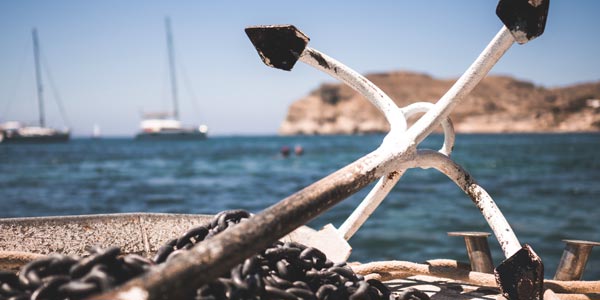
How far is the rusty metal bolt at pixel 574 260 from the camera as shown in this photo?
2746 millimetres

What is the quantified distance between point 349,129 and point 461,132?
25.2 meters

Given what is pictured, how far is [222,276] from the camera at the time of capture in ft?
5.16

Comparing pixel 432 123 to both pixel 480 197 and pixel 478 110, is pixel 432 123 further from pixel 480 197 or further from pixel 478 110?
pixel 478 110

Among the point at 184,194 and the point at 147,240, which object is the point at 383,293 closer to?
the point at 147,240

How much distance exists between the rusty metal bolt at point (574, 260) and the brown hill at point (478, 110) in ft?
325

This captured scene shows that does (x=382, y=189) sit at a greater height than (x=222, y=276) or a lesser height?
greater

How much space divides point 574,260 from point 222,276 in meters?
2.05

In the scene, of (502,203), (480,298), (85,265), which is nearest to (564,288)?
(480,298)

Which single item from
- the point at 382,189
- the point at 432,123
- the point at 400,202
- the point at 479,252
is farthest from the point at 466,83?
the point at 400,202

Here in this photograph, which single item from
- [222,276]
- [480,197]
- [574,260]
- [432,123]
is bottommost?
[574,260]

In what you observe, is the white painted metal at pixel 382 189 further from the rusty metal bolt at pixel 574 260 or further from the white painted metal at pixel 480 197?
the rusty metal bolt at pixel 574 260

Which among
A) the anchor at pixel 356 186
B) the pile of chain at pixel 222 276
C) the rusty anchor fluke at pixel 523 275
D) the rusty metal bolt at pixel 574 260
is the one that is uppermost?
the anchor at pixel 356 186

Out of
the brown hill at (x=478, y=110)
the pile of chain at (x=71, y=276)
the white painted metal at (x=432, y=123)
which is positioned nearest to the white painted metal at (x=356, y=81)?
the white painted metal at (x=432, y=123)

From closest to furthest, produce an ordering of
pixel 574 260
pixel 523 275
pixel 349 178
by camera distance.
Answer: pixel 349 178, pixel 523 275, pixel 574 260
